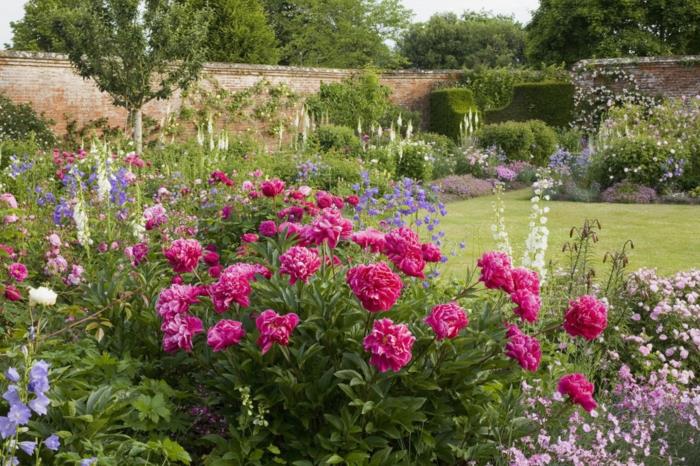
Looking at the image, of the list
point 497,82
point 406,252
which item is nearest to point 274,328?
point 406,252

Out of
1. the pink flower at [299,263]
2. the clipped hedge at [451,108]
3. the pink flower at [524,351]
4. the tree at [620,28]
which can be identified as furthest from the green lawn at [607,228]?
the tree at [620,28]

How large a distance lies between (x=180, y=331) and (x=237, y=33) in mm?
17848

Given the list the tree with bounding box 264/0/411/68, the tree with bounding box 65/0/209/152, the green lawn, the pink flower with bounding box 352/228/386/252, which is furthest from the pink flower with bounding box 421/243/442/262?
the tree with bounding box 264/0/411/68

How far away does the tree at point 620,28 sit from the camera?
24.8 meters

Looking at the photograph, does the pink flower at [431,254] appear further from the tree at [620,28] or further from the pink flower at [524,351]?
the tree at [620,28]

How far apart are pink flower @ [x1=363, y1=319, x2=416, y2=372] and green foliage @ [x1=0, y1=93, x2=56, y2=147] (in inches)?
484

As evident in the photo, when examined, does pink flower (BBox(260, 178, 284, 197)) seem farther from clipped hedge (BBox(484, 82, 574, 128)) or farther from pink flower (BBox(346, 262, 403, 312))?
clipped hedge (BBox(484, 82, 574, 128))

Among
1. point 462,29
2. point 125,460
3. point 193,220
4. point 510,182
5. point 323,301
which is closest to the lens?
point 125,460

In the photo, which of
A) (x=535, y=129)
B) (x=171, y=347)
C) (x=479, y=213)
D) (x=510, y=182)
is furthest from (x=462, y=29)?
(x=171, y=347)

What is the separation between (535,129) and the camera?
16203 millimetres

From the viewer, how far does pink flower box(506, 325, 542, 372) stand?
7.12 feet

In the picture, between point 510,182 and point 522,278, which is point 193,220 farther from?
point 510,182

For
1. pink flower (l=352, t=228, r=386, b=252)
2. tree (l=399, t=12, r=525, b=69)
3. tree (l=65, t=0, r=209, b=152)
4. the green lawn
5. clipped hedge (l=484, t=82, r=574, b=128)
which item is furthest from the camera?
tree (l=399, t=12, r=525, b=69)

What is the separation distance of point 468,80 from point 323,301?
1963 cm
